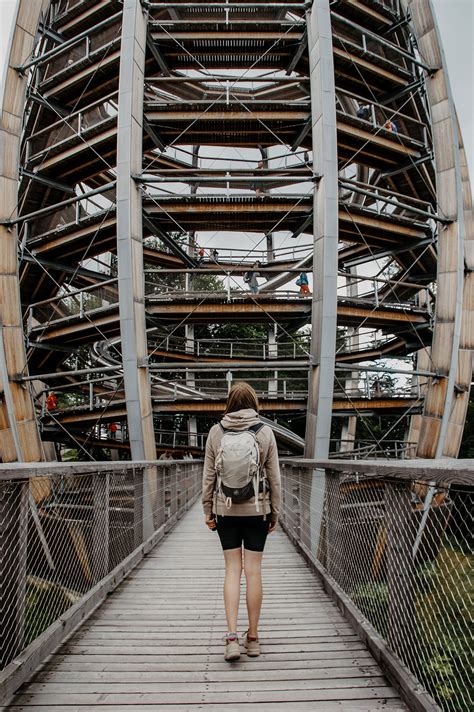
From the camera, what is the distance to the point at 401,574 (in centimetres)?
245

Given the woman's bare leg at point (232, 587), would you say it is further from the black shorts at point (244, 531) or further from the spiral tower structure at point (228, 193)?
the spiral tower structure at point (228, 193)

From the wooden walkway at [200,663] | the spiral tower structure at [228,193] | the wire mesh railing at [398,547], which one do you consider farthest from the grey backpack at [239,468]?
the spiral tower structure at [228,193]

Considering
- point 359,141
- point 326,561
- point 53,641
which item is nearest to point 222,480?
point 53,641

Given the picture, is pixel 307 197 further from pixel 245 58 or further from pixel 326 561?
pixel 326 561

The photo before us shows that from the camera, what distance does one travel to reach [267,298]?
11.2 metres

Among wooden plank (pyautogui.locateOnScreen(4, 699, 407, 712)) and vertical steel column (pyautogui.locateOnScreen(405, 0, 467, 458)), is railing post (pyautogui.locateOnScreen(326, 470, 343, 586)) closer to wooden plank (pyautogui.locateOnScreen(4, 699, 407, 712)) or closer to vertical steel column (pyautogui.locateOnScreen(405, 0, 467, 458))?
wooden plank (pyautogui.locateOnScreen(4, 699, 407, 712))

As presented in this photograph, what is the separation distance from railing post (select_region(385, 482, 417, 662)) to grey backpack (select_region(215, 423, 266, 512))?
2.23 feet

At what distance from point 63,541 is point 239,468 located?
70.0 inches

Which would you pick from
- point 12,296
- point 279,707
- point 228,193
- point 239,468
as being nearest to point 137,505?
point 239,468

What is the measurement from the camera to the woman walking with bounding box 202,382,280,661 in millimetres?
2615

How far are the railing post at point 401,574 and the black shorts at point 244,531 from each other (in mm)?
648

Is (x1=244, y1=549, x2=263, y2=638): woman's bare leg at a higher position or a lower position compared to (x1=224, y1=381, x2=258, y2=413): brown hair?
lower

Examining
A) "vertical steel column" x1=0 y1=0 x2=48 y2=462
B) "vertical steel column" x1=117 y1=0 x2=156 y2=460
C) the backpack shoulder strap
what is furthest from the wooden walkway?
"vertical steel column" x1=0 y1=0 x2=48 y2=462

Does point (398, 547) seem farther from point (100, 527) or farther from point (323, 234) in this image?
point (323, 234)
